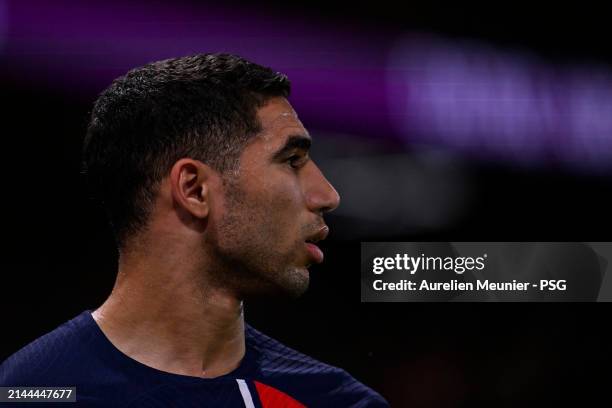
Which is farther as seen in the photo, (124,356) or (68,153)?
(68,153)

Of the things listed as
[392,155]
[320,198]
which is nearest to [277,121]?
[320,198]

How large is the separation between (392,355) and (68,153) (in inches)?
52.4

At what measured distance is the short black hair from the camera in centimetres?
140

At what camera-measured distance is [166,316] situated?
141 centimetres

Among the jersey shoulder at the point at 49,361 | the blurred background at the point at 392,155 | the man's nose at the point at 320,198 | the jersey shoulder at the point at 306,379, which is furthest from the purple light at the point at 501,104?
the jersey shoulder at the point at 49,361

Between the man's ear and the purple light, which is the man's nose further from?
the purple light

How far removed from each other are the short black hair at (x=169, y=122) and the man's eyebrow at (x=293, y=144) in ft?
0.18

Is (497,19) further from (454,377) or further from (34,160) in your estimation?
(34,160)

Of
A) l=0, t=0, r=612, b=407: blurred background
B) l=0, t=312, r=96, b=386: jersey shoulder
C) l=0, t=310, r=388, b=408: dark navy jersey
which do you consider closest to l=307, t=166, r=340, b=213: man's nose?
l=0, t=310, r=388, b=408: dark navy jersey

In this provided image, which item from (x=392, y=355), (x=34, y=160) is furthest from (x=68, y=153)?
(x=392, y=355)

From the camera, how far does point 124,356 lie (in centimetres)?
139

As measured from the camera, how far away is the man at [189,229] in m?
1.38

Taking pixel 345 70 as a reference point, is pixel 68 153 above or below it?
below

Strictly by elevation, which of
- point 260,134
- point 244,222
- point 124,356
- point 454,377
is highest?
point 260,134
